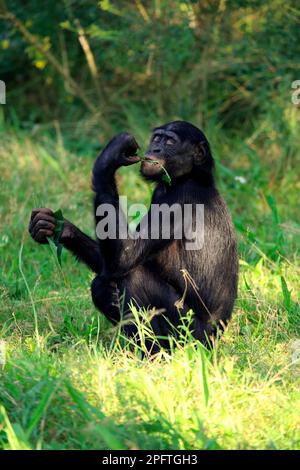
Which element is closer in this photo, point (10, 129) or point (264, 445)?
point (264, 445)

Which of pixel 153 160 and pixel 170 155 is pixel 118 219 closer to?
pixel 153 160

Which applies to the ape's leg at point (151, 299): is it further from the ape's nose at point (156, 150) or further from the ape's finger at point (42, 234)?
the ape's nose at point (156, 150)

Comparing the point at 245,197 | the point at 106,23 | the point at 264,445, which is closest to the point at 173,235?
the point at 264,445

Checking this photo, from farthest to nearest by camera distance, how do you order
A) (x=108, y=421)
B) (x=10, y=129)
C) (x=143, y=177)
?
(x=10, y=129)
(x=143, y=177)
(x=108, y=421)

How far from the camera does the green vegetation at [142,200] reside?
158 inches

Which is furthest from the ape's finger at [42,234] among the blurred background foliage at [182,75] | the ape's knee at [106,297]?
the blurred background foliage at [182,75]

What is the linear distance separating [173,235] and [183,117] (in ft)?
16.3

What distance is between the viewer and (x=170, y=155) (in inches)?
224

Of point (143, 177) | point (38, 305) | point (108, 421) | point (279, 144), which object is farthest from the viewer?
point (279, 144)

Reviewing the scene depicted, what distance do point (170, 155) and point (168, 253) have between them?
0.68 m
